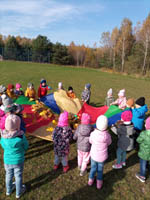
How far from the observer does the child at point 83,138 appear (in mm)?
3004

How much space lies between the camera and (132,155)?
424 cm

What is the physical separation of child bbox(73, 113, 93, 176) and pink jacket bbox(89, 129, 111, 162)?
181 mm

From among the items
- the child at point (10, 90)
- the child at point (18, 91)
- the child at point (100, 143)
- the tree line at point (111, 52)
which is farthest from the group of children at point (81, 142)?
the tree line at point (111, 52)

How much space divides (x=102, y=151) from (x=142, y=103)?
1.81 metres

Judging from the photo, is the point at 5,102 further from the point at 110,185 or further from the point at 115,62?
the point at 115,62

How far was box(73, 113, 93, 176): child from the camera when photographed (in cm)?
300

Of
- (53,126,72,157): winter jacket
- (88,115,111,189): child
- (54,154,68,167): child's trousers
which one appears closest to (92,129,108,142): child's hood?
(88,115,111,189): child

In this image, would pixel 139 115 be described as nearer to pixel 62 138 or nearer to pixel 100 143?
pixel 100 143

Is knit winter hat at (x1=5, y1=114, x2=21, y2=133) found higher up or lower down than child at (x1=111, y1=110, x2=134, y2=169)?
higher up

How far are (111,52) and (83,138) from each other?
133ft

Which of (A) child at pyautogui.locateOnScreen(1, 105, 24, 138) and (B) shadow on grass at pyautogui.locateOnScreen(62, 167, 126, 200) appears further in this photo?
(B) shadow on grass at pyautogui.locateOnScreen(62, 167, 126, 200)

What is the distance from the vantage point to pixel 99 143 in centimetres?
279

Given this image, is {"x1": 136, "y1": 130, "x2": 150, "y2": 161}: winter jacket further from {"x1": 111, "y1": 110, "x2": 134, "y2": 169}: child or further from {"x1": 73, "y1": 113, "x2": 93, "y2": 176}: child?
{"x1": 73, "y1": 113, "x2": 93, "y2": 176}: child

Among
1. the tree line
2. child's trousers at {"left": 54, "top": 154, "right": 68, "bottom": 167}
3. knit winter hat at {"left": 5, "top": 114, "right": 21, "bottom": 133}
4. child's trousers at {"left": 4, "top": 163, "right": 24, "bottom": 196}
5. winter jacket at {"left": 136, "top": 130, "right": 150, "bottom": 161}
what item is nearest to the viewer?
knit winter hat at {"left": 5, "top": 114, "right": 21, "bottom": 133}
